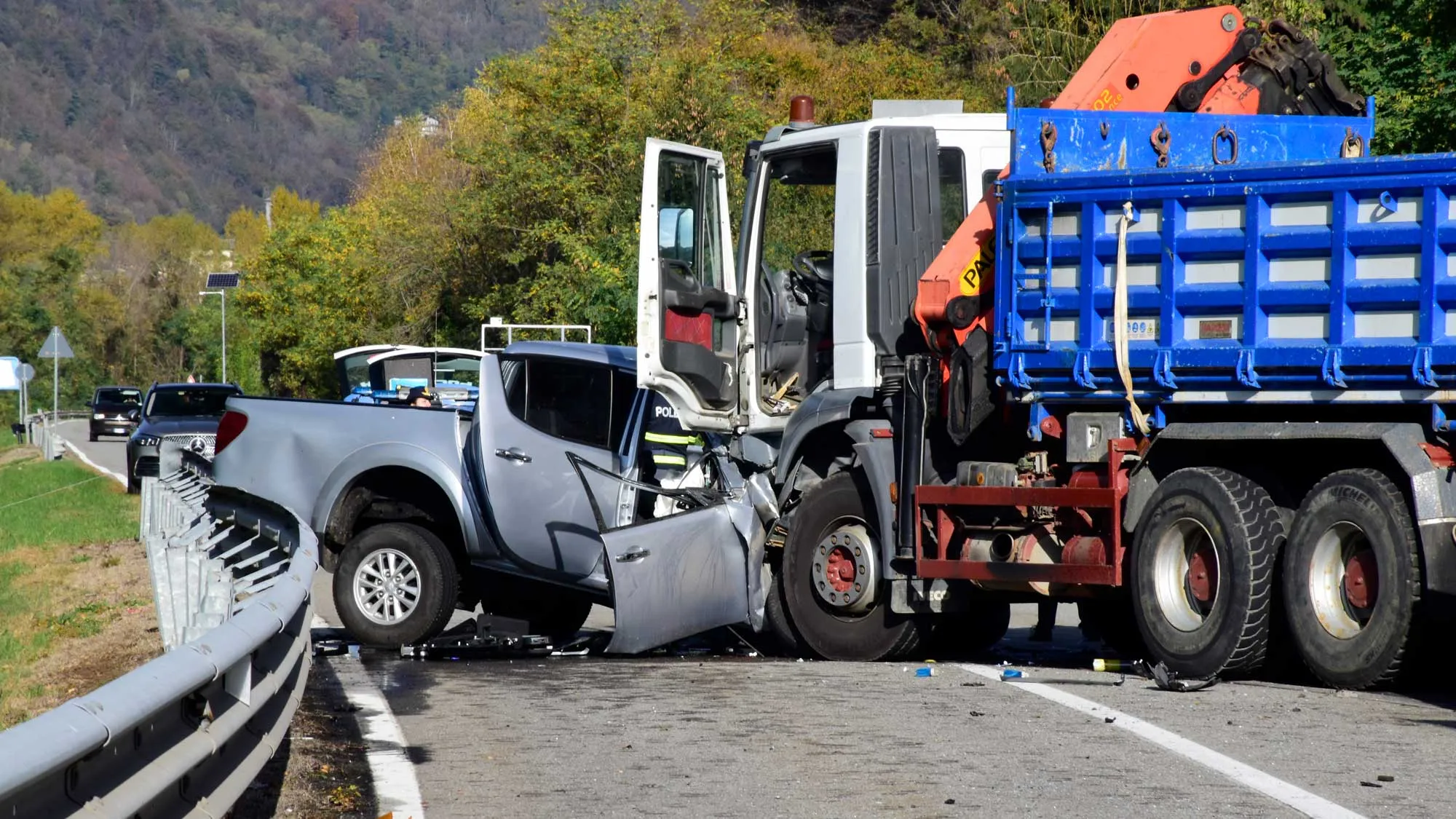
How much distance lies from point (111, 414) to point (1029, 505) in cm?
5034

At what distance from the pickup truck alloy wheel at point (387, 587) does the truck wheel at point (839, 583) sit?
2.42 m

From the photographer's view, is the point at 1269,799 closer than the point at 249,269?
Yes

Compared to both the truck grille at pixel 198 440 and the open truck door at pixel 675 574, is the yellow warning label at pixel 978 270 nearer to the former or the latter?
the open truck door at pixel 675 574

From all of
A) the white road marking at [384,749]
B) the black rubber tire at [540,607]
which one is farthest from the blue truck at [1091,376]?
the white road marking at [384,749]

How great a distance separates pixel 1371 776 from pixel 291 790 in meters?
3.78

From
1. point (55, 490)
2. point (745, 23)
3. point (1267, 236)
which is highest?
point (745, 23)

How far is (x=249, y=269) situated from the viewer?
7531 cm

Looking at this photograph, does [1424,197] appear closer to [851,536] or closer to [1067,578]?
[1067,578]

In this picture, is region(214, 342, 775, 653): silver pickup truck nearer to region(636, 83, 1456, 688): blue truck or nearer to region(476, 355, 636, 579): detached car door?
region(476, 355, 636, 579): detached car door

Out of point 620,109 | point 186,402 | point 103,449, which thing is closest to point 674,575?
point 186,402

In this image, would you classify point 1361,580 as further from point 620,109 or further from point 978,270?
point 620,109

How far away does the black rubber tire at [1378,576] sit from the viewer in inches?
314

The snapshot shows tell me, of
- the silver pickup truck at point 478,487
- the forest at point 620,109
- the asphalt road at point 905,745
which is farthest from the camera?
the forest at point 620,109

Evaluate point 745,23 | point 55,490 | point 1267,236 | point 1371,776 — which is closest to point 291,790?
point 1371,776
